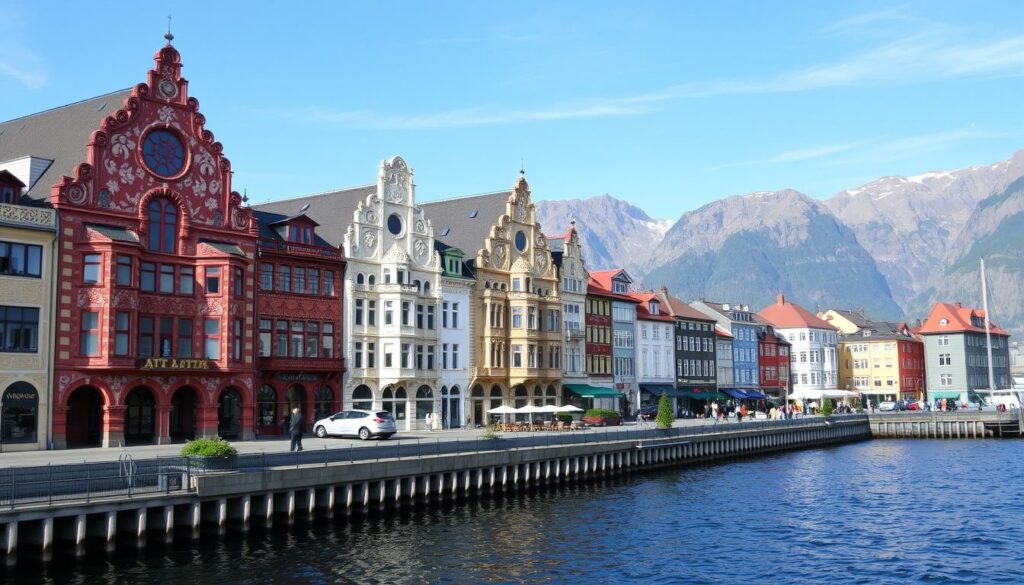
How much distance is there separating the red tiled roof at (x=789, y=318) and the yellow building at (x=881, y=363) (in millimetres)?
8897

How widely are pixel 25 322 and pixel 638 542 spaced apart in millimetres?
34859

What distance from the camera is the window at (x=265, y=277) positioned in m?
68.2

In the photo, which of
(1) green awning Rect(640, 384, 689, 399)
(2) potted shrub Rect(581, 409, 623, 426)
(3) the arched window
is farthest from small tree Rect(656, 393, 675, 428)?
(1) green awning Rect(640, 384, 689, 399)

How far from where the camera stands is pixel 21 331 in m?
53.3

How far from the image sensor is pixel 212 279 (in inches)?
2426

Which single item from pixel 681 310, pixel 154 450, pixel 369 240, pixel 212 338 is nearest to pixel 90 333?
pixel 212 338

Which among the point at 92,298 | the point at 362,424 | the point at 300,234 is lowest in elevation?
the point at 362,424

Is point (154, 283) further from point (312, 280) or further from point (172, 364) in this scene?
point (312, 280)

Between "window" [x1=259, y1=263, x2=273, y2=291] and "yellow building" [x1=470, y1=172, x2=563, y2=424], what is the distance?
72.3 feet

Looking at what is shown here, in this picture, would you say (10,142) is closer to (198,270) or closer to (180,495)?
(198,270)

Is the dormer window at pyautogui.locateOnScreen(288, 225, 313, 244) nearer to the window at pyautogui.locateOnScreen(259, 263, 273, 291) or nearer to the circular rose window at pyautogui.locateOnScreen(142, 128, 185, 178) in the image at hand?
the window at pyautogui.locateOnScreen(259, 263, 273, 291)

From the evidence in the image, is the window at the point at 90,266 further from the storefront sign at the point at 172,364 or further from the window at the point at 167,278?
the storefront sign at the point at 172,364

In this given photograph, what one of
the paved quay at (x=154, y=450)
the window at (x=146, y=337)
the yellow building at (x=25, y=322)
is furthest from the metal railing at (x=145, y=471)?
the window at (x=146, y=337)

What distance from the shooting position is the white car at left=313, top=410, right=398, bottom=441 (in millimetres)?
60312
